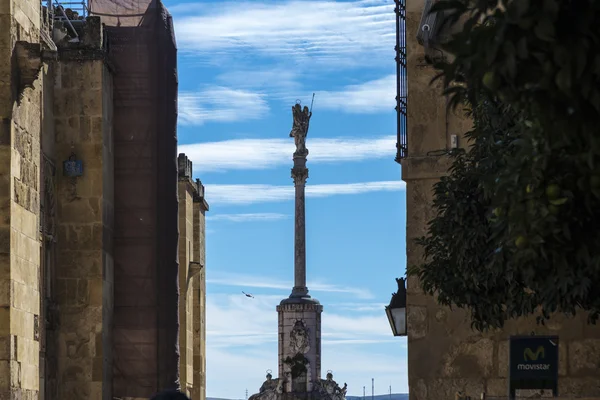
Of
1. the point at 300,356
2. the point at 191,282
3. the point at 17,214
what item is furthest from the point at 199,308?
the point at 300,356

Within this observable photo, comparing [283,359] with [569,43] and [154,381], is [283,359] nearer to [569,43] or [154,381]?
[154,381]

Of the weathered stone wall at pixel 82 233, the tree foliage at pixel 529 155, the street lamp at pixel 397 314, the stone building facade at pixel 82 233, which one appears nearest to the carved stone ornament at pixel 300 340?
the stone building facade at pixel 82 233

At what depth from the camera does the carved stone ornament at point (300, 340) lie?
6272 centimetres

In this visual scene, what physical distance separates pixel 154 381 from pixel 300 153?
46.1 meters

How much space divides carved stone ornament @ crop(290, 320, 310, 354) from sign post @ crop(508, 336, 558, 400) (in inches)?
1972

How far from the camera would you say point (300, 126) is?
7306 cm

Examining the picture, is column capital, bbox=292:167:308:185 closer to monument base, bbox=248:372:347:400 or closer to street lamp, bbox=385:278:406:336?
monument base, bbox=248:372:347:400

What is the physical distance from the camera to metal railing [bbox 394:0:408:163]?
1778cm

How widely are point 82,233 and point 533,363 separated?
41.5 ft

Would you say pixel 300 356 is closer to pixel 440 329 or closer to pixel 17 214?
pixel 440 329

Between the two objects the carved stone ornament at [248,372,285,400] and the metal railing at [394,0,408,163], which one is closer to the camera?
the metal railing at [394,0,408,163]

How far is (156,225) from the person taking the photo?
25953mm

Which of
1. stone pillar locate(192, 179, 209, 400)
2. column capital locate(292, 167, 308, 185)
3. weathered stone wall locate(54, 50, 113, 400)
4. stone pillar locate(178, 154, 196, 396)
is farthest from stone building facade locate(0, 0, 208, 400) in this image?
column capital locate(292, 167, 308, 185)

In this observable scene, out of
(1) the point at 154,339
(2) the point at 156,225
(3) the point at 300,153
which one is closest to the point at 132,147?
(2) the point at 156,225
